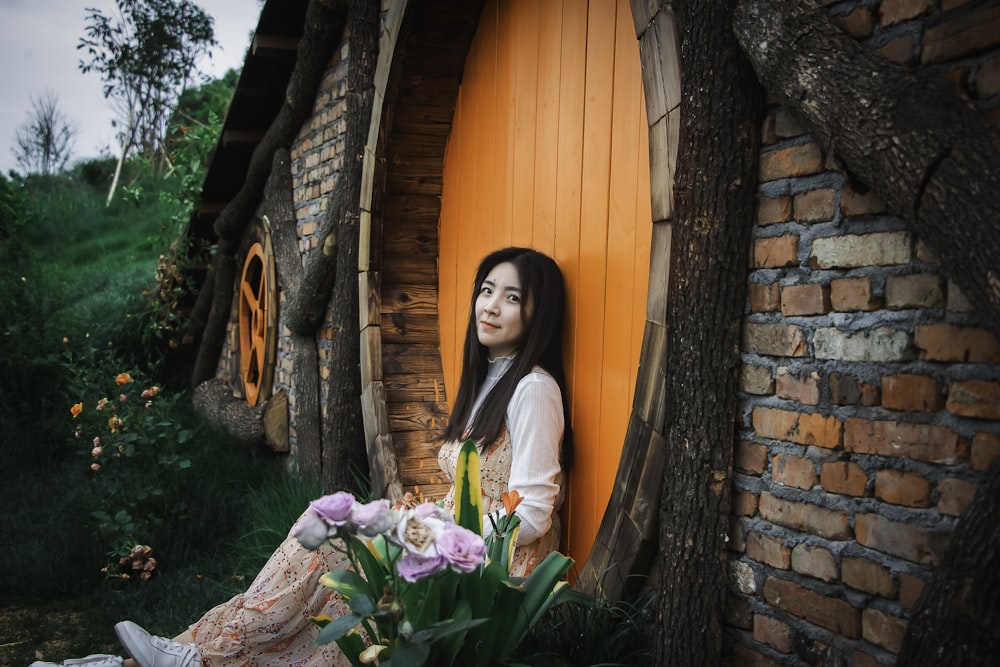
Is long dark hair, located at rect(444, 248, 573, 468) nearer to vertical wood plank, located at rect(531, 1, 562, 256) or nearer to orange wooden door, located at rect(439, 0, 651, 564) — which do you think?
orange wooden door, located at rect(439, 0, 651, 564)

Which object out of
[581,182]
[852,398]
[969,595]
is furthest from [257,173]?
[969,595]

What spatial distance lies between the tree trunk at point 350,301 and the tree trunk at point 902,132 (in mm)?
2459

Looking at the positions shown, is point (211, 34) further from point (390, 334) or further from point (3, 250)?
point (390, 334)

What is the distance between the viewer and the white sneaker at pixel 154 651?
Result: 2.38 metres

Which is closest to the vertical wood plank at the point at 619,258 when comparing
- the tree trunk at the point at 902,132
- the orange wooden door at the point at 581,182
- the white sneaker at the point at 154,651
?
the orange wooden door at the point at 581,182

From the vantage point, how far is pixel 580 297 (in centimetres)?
266

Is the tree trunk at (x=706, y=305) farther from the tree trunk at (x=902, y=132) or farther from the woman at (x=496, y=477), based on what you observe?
the woman at (x=496, y=477)

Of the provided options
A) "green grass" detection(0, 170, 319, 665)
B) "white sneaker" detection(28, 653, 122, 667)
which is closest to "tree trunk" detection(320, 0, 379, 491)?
"green grass" detection(0, 170, 319, 665)

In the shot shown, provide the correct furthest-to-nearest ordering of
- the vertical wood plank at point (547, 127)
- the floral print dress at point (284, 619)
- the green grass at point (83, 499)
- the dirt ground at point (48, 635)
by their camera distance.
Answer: the green grass at point (83, 499) → the dirt ground at point (48, 635) → the vertical wood plank at point (547, 127) → the floral print dress at point (284, 619)

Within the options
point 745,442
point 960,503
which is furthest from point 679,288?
point 960,503

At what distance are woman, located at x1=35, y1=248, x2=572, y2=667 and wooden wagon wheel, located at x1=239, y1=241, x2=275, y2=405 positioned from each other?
9.00 ft

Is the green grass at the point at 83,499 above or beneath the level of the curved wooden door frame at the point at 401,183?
beneath

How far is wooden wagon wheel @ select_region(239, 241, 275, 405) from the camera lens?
16.6 feet

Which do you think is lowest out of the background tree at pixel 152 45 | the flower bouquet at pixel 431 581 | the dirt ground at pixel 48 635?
the dirt ground at pixel 48 635
